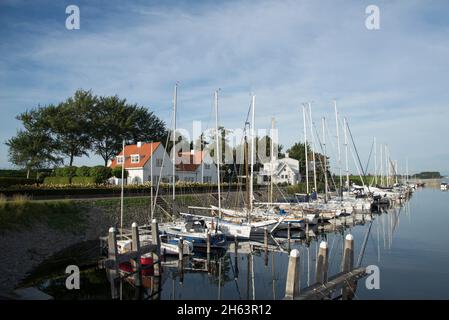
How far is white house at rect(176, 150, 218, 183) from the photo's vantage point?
66.6 metres

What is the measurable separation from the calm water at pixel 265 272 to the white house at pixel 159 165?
30081 millimetres

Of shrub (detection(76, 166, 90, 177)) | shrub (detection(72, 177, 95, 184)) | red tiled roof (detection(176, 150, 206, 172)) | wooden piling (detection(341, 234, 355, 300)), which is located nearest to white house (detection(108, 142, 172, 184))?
red tiled roof (detection(176, 150, 206, 172))

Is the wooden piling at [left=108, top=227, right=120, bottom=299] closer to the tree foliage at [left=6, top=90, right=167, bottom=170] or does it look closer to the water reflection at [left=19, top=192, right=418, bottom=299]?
the water reflection at [left=19, top=192, right=418, bottom=299]

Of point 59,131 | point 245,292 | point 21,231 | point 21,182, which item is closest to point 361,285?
point 245,292

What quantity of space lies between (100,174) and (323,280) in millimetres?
44315

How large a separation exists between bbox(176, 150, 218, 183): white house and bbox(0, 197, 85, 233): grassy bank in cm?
2999

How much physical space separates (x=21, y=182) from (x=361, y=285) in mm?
44269

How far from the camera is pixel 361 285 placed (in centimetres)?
2017

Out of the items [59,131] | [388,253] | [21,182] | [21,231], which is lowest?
[388,253]

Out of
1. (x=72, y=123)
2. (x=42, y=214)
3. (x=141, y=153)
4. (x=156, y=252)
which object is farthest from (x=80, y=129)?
(x=156, y=252)

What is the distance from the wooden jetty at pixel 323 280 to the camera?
1357cm

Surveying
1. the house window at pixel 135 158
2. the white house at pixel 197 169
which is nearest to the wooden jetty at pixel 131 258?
the house window at pixel 135 158

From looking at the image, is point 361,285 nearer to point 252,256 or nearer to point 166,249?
point 252,256

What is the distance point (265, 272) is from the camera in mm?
23328
